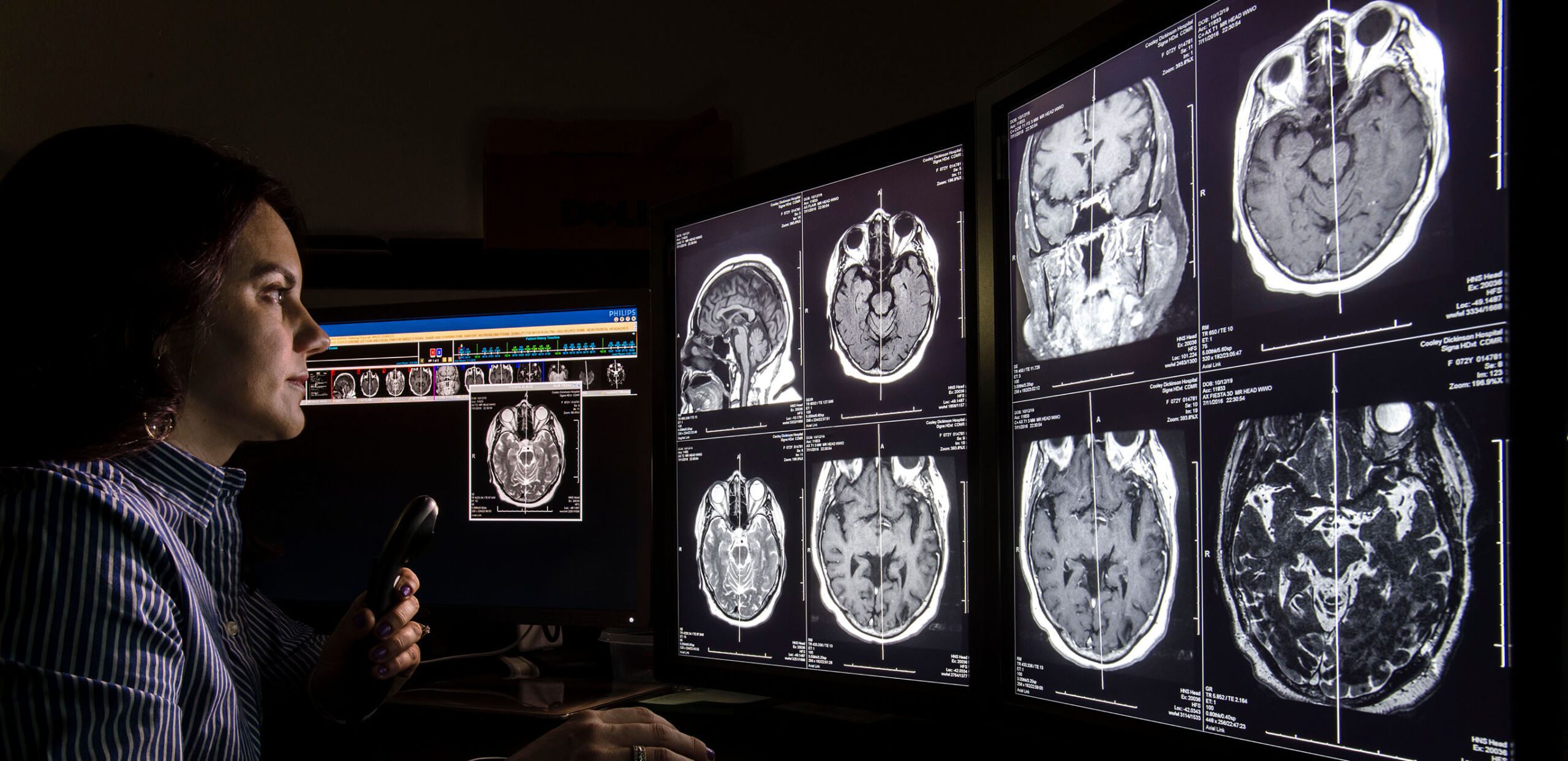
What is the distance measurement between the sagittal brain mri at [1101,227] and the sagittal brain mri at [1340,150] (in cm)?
8

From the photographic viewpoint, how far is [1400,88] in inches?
24.2

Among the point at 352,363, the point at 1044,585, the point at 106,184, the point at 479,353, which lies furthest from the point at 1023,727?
the point at 352,363

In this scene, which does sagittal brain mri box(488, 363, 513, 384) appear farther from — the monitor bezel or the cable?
the monitor bezel

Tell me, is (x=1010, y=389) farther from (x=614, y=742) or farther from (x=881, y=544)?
(x=614, y=742)

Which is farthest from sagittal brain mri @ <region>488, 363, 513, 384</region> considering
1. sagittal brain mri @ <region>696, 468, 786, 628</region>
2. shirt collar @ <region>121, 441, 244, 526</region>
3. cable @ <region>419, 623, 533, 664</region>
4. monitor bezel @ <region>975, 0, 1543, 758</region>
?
monitor bezel @ <region>975, 0, 1543, 758</region>

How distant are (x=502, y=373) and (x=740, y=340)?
54 cm

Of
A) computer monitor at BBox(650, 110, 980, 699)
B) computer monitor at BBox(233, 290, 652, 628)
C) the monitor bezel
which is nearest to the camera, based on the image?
the monitor bezel

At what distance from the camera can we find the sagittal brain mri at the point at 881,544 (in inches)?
41.6

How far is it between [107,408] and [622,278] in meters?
1.09

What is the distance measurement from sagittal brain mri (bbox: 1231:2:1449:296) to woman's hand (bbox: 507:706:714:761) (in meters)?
0.62

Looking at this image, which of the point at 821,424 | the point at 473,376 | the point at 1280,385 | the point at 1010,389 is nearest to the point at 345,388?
the point at 473,376

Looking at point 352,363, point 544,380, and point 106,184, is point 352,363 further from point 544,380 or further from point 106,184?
point 106,184

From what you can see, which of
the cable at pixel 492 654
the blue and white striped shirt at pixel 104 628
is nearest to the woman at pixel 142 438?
the blue and white striped shirt at pixel 104 628

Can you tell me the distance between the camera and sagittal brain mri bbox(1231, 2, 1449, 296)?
0.60 m
